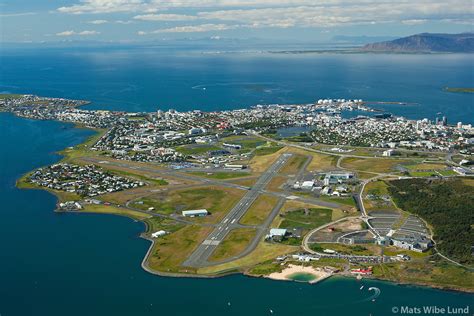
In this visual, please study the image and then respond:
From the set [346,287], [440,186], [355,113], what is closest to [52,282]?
[346,287]

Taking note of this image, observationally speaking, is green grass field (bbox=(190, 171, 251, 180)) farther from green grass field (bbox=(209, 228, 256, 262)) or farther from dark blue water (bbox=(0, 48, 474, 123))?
dark blue water (bbox=(0, 48, 474, 123))

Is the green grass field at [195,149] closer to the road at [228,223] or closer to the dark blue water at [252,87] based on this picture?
the road at [228,223]

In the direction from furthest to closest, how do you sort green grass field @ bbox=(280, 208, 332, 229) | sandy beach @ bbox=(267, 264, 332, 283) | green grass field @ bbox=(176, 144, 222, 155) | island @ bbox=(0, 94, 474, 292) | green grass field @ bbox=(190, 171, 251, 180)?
green grass field @ bbox=(176, 144, 222, 155) → green grass field @ bbox=(190, 171, 251, 180) → green grass field @ bbox=(280, 208, 332, 229) → island @ bbox=(0, 94, 474, 292) → sandy beach @ bbox=(267, 264, 332, 283)

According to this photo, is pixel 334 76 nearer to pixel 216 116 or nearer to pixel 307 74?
pixel 307 74

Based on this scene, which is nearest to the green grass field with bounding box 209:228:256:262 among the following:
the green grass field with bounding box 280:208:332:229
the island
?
the island

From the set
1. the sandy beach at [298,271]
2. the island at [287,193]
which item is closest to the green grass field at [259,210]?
the island at [287,193]

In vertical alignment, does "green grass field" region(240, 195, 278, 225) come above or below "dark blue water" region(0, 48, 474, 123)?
below
